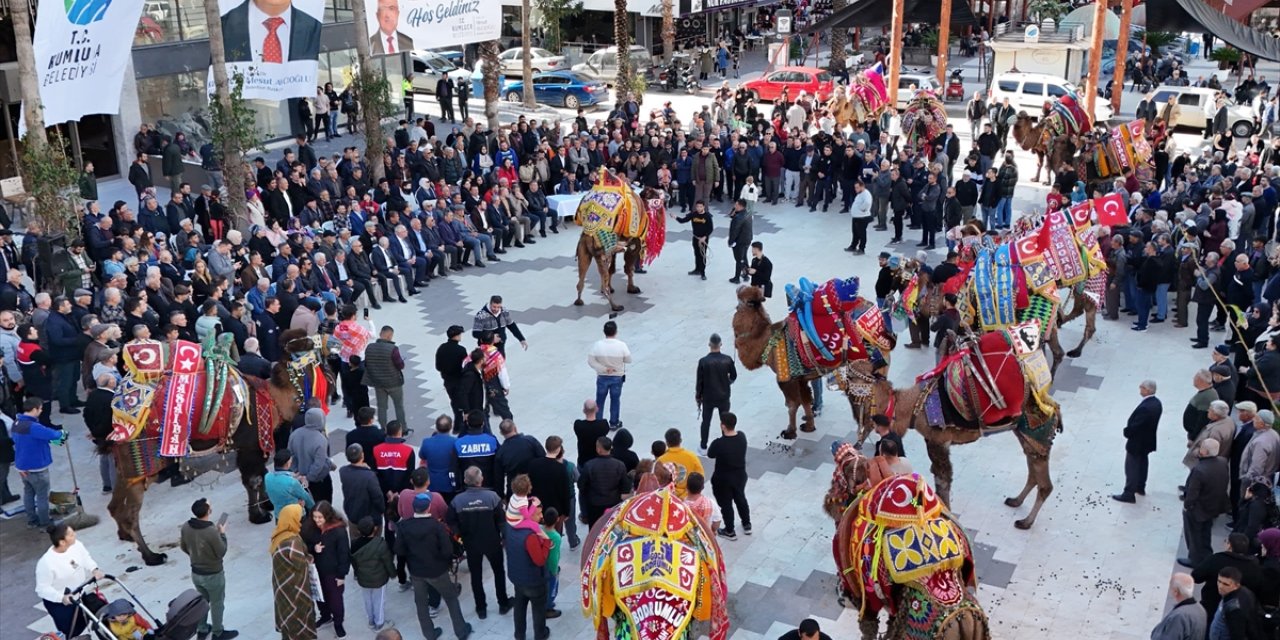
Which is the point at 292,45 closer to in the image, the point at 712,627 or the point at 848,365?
the point at 848,365

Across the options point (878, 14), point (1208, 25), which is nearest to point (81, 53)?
point (878, 14)

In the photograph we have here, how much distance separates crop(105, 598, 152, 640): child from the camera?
27.2 ft

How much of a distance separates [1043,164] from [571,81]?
13603 millimetres

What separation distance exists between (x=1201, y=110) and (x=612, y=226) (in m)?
17.9

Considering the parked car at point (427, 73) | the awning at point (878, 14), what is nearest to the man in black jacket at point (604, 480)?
the awning at point (878, 14)

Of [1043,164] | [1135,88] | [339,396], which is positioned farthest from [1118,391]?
[1135,88]

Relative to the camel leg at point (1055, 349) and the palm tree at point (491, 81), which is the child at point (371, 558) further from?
the palm tree at point (491, 81)

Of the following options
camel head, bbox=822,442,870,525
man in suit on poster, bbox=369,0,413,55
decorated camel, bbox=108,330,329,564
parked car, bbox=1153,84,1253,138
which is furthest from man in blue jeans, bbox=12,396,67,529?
parked car, bbox=1153,84,1253,138

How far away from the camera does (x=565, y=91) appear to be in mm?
32625

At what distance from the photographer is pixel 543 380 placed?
14.5m

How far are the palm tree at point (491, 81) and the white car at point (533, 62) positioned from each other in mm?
7137

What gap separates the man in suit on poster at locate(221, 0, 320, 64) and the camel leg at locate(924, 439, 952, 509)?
13760mm

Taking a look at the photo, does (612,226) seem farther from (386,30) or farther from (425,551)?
(386,30)

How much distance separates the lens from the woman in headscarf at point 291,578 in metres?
8.78
